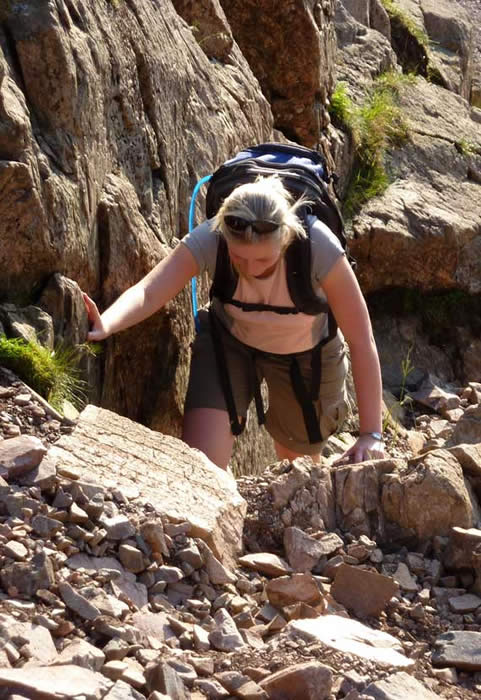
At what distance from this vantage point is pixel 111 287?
684 cm

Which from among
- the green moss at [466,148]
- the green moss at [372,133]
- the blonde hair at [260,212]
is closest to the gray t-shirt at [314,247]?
the blonde hair at [260,212]

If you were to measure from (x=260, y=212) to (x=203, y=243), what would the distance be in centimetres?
58

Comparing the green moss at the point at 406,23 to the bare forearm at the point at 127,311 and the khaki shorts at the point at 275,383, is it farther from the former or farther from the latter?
the bare forearm at the point at 127,311

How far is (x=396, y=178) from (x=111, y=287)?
274 inches

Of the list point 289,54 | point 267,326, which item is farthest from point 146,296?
point 289,54

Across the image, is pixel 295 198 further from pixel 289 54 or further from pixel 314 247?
pixel 289 54

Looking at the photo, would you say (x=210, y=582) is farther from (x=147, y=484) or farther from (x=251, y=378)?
(x=251, y=378)

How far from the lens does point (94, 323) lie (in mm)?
6270

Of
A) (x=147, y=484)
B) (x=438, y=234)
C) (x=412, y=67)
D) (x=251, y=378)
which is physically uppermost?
(x=412, y=67)

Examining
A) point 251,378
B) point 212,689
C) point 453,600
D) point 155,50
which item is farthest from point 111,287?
point 212,689

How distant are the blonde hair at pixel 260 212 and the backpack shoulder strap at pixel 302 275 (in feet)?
0.29

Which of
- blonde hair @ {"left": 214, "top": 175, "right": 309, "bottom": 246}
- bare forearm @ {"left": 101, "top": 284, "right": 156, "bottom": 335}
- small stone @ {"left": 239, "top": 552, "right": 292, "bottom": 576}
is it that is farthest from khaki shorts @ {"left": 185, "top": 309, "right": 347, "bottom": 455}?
small stone @ {"left": 239, "top": 552, "right": 292, "bottom": 576}

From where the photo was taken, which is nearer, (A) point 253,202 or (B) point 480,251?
(A) point 253,202

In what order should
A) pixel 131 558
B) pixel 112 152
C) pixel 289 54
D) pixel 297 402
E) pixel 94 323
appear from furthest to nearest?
1. pixel 289 54
2. pixel 112 152
3. pixel 297 402
4. pixel 94 323
5. pixel 131 558
